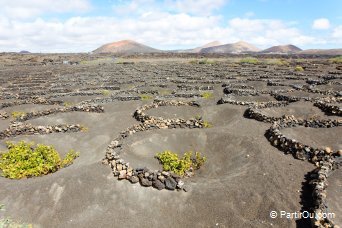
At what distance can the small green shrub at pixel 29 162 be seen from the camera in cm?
1588

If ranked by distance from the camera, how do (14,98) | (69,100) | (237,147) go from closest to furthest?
(237,147), (69,100), (14,98)

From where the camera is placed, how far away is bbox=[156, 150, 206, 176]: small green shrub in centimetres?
1604

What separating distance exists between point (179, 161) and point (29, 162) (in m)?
8.52

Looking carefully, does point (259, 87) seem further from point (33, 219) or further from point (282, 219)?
point (33, 219)

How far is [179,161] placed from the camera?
16.5 metres

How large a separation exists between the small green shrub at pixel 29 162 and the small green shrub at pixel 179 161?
19.1 ft

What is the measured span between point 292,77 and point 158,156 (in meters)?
39.2

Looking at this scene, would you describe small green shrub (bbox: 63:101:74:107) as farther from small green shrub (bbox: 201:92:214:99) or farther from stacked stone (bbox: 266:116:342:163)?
stacked stone (bbox: 266:116:342:163)

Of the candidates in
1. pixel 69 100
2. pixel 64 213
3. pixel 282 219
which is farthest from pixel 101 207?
pixel 69 100

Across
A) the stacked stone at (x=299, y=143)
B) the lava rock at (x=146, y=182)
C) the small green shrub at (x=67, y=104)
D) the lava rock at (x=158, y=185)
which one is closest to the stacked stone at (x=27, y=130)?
the small green shrub at (x=67, y=104)

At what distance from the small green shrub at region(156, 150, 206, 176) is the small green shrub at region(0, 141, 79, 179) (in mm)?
5814

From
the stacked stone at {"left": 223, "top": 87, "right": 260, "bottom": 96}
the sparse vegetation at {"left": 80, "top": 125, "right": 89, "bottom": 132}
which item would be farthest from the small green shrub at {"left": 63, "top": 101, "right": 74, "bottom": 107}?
the stacked stone at {"left": 223, "top": 87, "right": 260, "bottom": 96}

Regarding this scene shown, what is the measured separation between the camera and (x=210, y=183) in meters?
14.3

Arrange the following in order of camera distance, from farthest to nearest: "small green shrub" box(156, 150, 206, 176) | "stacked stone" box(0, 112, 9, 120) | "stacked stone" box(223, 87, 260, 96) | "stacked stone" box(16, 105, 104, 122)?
"stacked stone" box(223, 87, 260, 96)
"stacked stone" box(0, 112, 9, 120)
"stacked stone" box(16, 105, 104, 122)
"small green shrub" box(156, 150, 206, 176)
